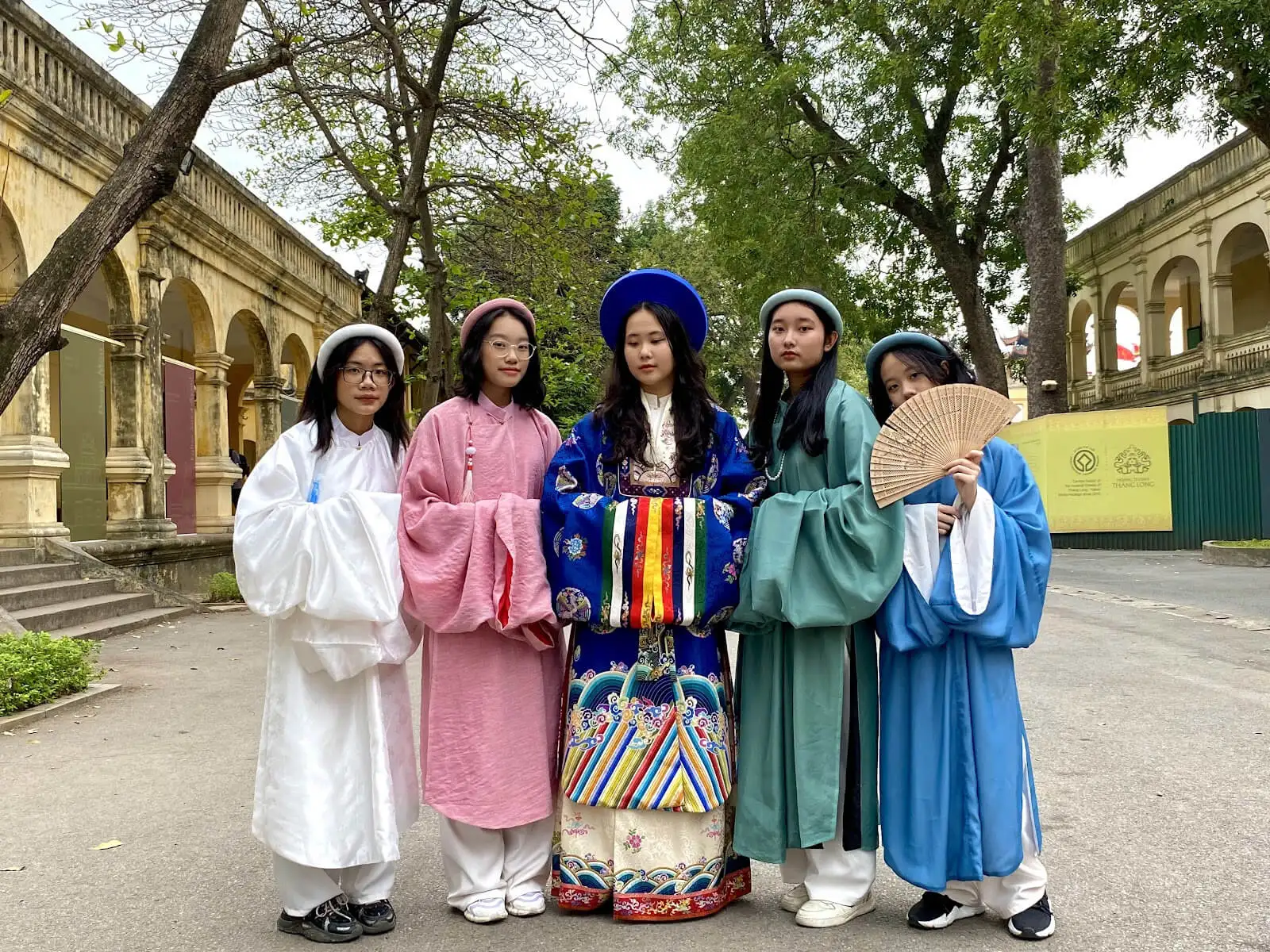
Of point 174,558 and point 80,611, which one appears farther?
point 174,558

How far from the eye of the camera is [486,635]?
324cm

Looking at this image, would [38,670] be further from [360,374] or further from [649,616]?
[649,616]

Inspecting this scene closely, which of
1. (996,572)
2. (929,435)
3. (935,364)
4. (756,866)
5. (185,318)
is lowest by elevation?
(756,866)

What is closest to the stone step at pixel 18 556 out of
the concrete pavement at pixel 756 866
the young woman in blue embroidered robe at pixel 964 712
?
the concrete pavement at pixel 756 866

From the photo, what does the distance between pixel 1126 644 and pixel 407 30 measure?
8355 millimetres

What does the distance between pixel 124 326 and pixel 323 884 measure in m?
10.2

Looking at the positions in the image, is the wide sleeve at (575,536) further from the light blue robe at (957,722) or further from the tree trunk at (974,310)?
the tree trunk at (974,310)

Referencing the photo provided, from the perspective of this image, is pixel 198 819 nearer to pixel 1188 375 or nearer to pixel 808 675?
pixel 808 675

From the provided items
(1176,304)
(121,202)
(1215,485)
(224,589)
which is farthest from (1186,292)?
(121,202)

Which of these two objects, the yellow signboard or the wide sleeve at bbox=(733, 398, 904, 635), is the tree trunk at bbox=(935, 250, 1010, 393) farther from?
the wide sleeve at bbox=(733, 398, 904, 635)

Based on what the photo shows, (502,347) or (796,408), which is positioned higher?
(502,347)

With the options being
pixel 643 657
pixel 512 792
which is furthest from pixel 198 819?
pixel 643 657

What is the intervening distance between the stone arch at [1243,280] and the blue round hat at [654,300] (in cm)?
2249

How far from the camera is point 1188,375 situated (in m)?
24.4
